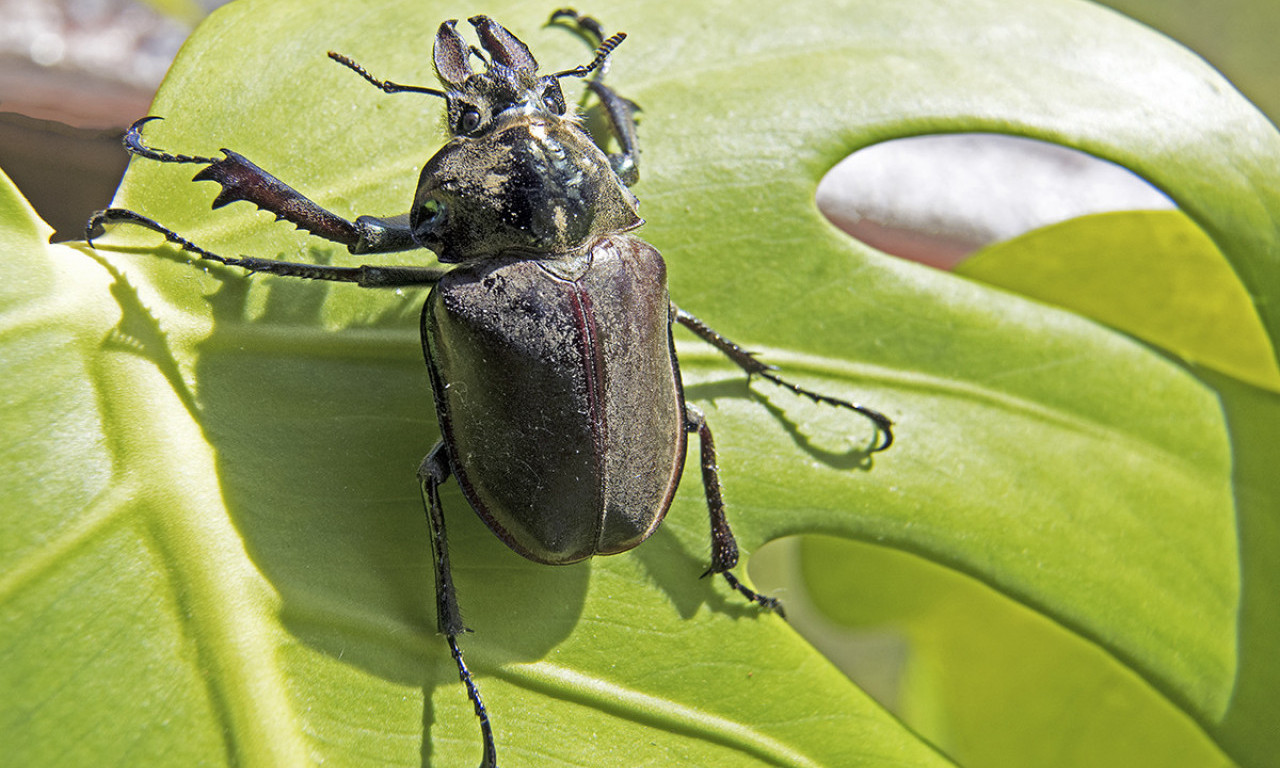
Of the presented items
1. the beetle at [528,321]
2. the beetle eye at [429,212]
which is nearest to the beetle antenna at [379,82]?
the beetle at [528,321]

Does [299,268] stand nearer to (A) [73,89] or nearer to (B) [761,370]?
(B) [761,370]

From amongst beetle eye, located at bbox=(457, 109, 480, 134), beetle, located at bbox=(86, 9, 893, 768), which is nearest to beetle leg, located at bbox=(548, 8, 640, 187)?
beetle, located at bbox=(86, 9, 893, 768)

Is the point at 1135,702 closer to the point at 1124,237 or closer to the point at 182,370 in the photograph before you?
the point at 1124,237

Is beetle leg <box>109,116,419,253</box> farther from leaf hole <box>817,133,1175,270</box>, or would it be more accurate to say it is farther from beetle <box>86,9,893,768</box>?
leaf hole <box>817,133,1175,270</box>

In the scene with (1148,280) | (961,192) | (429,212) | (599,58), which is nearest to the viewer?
(429,212)

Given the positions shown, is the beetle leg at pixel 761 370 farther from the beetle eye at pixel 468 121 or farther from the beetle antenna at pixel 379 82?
the beetle antenna at pixel 379 82

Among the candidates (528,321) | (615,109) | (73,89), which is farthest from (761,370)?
(73,89)
